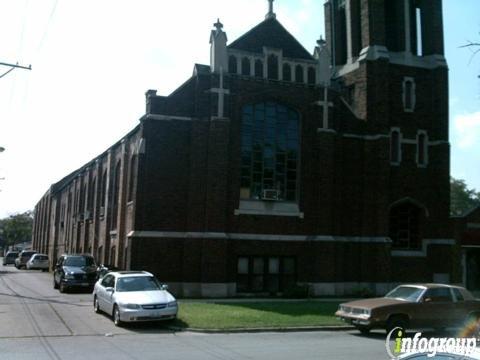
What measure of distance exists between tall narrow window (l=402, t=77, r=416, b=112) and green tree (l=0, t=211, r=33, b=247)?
4627 inches

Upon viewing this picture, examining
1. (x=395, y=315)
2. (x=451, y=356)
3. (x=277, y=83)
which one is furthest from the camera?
(x=277, y=83)

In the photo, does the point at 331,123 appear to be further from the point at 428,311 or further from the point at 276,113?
the point at 428,311

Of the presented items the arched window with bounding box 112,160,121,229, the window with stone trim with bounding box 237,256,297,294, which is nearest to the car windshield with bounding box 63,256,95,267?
the arched window with bounding box 112,160,121,229

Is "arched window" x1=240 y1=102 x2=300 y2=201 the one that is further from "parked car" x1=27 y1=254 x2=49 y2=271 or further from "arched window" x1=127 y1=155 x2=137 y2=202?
"parked car" x1=27 y1=254 x2=49 y2=271

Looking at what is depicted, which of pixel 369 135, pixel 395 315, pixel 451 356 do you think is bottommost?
pixel 395 315

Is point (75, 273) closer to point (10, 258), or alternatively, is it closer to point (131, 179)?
point (131, 179)

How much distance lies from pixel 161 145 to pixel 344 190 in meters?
9.30

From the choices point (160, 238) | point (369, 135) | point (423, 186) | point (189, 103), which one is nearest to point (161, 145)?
point (189, 103)

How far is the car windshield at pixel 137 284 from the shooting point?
58.3ft

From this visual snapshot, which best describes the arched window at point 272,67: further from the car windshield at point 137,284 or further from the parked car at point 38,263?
the parked car at point 38,263

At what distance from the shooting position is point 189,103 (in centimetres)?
2730

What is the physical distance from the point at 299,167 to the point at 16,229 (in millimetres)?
117675

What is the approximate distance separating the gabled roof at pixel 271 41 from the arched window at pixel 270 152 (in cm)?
292

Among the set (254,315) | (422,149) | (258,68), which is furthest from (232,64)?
(254,315)
